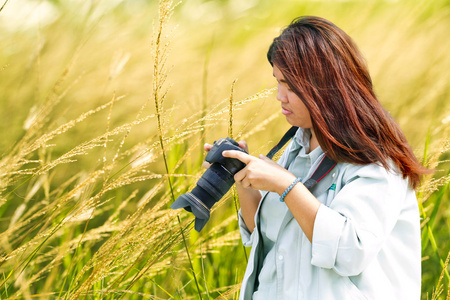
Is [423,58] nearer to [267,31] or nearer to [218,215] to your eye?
[267,31]

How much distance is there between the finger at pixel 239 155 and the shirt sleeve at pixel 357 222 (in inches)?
6.9

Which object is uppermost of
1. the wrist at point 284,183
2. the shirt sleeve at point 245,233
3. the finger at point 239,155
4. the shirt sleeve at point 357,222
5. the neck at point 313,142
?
the finger at point 239,155

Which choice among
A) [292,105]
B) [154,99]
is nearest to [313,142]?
[292,105]

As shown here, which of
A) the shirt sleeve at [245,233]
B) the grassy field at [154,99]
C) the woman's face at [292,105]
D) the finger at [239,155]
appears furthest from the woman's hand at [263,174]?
the grassy field at [154,99]

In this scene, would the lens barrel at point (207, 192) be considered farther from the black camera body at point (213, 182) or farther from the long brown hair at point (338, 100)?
the long brown hair at point (338, 100)

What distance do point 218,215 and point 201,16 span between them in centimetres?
105

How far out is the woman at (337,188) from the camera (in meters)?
0.93

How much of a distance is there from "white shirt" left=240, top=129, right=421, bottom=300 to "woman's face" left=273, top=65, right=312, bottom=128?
0.31ft

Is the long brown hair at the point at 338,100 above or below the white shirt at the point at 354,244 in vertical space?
above

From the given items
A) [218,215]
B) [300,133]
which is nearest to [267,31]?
[218,215]

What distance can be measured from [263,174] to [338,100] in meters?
0.20

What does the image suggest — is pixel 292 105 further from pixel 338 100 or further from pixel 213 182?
pixel 213 182

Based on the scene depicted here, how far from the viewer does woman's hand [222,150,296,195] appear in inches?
38.0

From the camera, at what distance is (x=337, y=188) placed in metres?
1.02
